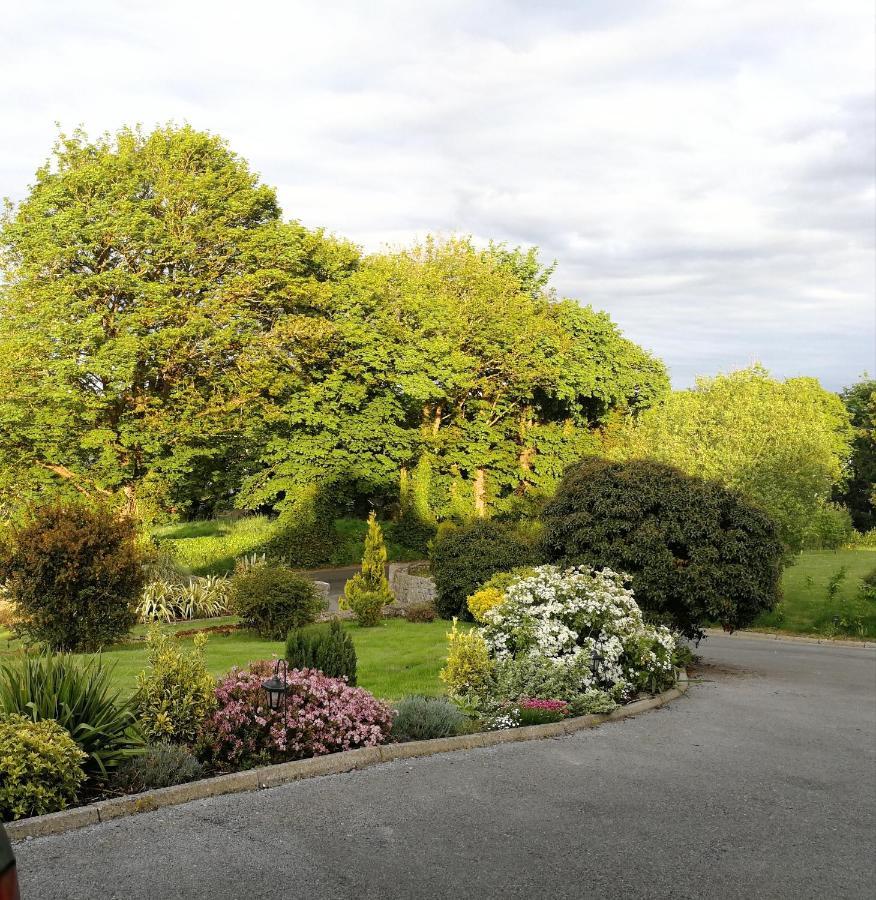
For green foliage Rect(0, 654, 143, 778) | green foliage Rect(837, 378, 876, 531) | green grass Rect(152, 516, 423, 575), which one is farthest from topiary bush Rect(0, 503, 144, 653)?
green foliage Rect(837, 378, 876, 531)

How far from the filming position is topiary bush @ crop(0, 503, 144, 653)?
15438 mm

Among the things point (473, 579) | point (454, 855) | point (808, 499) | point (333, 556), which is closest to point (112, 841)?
point (454, 855)

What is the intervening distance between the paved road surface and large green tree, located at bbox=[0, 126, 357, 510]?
22.2 meters

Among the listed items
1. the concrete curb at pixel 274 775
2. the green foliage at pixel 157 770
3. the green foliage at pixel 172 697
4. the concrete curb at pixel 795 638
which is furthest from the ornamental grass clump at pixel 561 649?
the concrete curb at pixel 795 638

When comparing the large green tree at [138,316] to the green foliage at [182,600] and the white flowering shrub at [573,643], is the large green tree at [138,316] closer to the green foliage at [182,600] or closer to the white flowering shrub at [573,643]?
the green foliage at [182,600]

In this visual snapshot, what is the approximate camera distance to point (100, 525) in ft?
52.1

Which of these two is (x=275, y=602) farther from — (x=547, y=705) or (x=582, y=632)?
(x=547, y=705)

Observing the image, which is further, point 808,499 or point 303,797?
point 808,499

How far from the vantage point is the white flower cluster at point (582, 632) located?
11695mm

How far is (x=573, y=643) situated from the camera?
1195cm

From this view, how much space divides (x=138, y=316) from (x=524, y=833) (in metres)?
24.8

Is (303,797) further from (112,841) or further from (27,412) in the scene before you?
(27,412)

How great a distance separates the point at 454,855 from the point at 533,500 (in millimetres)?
33169

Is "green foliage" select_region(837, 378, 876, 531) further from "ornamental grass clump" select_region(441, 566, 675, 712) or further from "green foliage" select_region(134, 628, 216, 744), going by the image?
"green foliage" select_region(134, 628, 216, 744)
